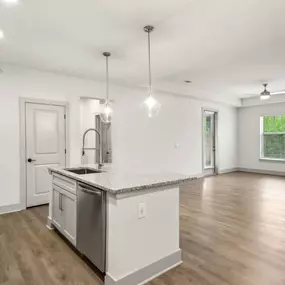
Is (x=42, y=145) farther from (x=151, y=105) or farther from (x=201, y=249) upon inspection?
(x=201, y=249)

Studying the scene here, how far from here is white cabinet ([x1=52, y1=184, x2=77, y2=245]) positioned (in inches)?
101

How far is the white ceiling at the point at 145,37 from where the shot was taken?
2361mm

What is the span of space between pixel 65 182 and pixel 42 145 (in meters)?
1.91

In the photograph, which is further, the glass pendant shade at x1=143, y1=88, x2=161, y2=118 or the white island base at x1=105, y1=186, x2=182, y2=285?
the glass pendant shade at x1=143, y1=88, x2=161, y2=118

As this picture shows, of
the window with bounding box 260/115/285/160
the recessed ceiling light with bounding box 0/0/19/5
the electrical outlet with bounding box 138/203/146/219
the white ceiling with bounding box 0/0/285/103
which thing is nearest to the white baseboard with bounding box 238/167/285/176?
the window with bounding box 260/115/285/160

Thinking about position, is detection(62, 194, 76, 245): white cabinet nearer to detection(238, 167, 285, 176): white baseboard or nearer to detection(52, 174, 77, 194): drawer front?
detection(52, 174, 77, 194): drawer front

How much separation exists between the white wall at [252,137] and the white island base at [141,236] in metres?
7.05

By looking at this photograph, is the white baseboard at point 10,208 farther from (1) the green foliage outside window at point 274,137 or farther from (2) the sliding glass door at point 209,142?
(1) the green foliage outside window at point 274,137

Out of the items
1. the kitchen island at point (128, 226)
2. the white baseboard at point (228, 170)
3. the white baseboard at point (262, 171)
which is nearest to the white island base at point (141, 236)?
the kitchen island at point (128, 226)

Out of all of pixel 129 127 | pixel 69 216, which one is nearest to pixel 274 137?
pixel 129 127

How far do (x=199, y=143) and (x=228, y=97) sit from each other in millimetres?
1919

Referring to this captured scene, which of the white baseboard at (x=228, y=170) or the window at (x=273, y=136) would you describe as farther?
the white baseboard at (x=228, y=170)

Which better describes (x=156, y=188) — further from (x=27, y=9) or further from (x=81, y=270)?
(x=27, y=9)

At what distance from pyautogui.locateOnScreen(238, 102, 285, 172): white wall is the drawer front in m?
7.46
